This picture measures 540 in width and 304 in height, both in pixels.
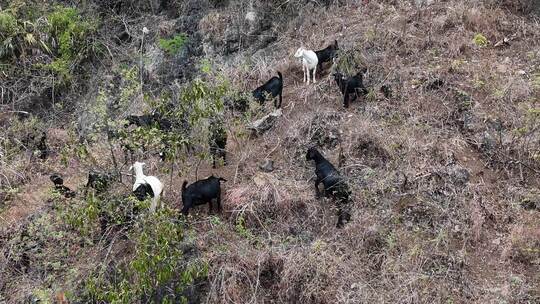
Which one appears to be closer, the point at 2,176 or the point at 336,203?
the point at 336,203

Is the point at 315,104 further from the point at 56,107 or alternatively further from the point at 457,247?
the point at 56,107

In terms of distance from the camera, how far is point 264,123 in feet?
29.2

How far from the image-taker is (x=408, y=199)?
7262 mm

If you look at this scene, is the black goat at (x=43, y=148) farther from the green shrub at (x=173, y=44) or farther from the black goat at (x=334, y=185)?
the black goat at (x=334, y=185)

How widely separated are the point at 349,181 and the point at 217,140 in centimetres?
200

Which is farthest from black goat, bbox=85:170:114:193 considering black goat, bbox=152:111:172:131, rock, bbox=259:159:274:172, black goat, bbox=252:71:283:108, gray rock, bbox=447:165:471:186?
gray rock, bbox=447:165:471:186

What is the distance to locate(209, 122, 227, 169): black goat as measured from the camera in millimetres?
8055

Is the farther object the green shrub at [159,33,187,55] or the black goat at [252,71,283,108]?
the green shrub at [159,33,187,55]

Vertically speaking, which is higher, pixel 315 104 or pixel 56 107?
pixel 315 104

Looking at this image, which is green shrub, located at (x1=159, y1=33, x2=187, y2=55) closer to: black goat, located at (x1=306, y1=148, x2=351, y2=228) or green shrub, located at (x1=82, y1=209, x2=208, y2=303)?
Answer: black goat, located at (x1=306, y1=148, x2=351, y2=228)

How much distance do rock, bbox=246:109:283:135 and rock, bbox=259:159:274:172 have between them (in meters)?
0.79

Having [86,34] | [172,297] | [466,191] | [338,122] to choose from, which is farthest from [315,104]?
[86,34]

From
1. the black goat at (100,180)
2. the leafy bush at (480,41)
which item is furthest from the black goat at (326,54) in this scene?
the black goat at (100,180)

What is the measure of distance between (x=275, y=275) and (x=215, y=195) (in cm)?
128
